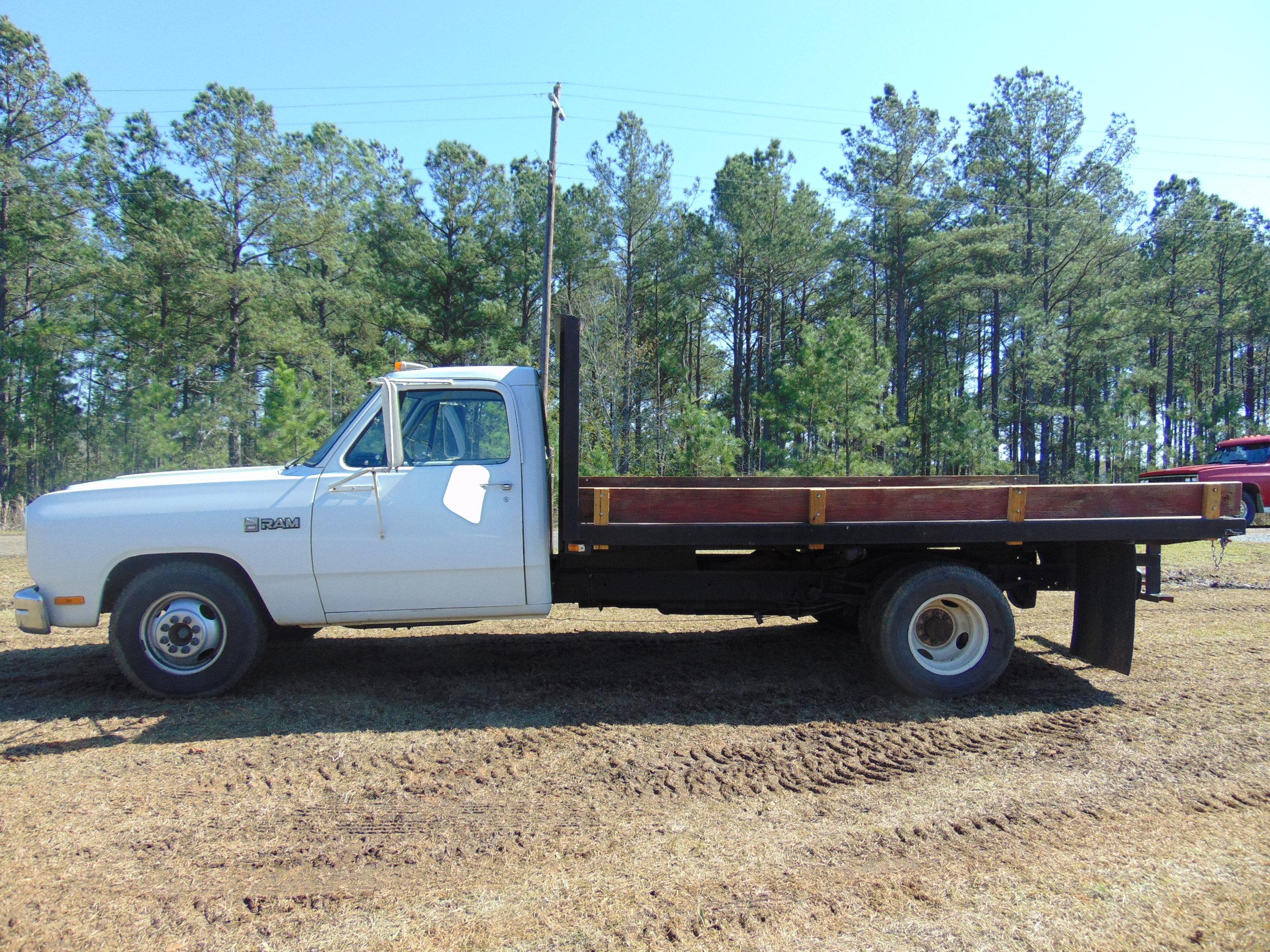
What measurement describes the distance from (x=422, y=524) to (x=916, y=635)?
3.34 meters

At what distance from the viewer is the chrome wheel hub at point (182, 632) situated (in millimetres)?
4633

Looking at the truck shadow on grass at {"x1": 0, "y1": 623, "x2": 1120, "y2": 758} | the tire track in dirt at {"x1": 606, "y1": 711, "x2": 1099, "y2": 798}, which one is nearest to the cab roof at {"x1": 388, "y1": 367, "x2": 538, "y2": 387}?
the truck shadow on grass at {"x1": 0, "y1": 623, "x2": 1120, "y2": 758}

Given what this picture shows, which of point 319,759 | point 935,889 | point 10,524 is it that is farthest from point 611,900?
point 10,524

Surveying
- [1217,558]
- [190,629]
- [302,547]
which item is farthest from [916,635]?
[1217,558]

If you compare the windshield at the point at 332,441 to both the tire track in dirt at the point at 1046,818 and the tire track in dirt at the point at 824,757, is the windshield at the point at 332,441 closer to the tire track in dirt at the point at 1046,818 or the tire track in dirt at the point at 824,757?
the tire track in dirt at the point at 824,757

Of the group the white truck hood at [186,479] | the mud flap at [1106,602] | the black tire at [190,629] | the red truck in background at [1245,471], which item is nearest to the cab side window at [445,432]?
the white truck hood at [186,479]

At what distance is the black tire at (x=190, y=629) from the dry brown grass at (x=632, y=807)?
170mm

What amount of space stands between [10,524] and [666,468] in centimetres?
1846

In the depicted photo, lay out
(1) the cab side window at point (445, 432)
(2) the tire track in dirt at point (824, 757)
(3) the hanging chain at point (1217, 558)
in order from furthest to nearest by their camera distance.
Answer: (3) the hanging chain at point (1217, 558), (1) the cab side window at point (445, 432), (2) the tire track in dirt at point (824, 757)

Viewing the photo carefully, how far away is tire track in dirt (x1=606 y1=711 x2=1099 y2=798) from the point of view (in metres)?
3.72

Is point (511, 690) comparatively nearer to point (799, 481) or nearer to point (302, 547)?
point (302, 547)

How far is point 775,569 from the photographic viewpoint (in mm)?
5371

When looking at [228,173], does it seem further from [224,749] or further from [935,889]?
[935,889]

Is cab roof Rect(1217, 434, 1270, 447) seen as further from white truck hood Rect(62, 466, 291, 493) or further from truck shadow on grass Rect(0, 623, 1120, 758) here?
white truck hood Rect(62, 466, 291, 493)
